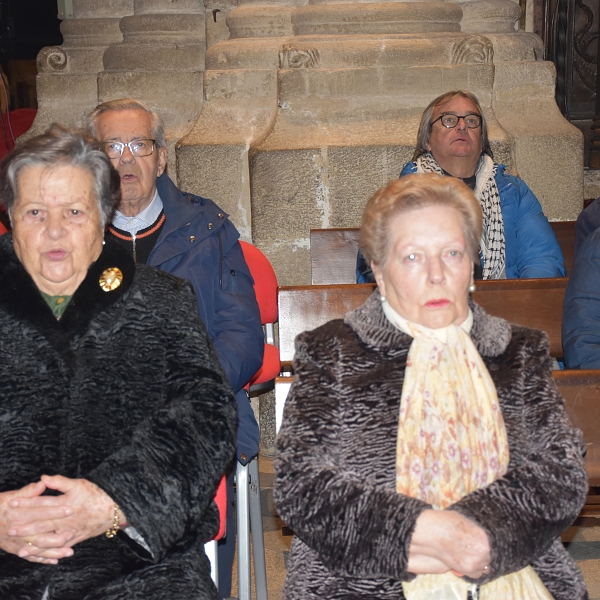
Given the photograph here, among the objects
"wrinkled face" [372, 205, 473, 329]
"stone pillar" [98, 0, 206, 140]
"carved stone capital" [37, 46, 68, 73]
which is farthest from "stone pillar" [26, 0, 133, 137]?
"wrinkled face" [372, 205, 473, 329]

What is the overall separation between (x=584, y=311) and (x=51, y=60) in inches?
162

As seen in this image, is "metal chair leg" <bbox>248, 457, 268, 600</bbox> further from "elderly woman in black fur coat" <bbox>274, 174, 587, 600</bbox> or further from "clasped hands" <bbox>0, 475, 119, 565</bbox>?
"clasped hands" <bbox>0, 475, 119, 565</bbox>

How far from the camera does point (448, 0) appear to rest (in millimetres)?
5391

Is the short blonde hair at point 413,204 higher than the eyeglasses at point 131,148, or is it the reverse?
the eyeglasses at point 131,148

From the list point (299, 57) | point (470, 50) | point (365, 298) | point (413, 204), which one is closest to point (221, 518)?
point (413, 204)

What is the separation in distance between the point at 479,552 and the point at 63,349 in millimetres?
1102

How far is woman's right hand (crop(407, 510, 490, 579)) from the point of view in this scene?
2049mm

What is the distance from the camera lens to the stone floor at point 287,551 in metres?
3.74

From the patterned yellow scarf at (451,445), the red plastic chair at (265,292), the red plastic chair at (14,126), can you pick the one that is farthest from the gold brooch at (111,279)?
the red plastic chair at (14,126)

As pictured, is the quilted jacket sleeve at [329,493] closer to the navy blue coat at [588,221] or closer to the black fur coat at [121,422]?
the black fur coat at [121,422]

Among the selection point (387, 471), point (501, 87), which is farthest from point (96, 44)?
point (387, 471)

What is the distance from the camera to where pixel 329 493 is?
2139mm

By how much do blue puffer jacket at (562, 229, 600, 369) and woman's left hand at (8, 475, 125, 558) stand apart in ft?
5.38

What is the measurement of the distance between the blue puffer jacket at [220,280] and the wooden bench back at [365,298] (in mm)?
246
